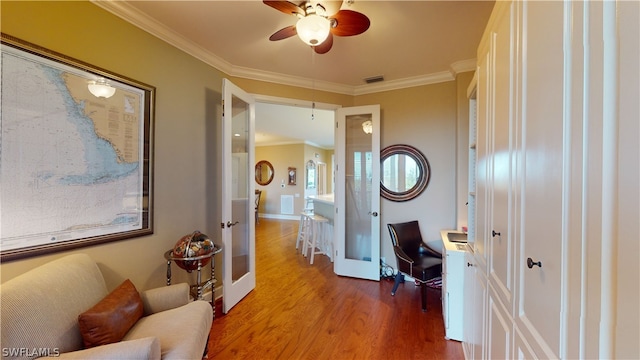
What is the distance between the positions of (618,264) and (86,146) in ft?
8.29

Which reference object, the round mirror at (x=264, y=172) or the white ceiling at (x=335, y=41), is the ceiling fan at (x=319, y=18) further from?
the round mirror at (x=264, y=172)

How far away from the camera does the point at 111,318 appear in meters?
1.43

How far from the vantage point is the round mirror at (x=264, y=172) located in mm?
8836

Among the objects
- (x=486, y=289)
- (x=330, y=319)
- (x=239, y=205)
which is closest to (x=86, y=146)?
(x=239, y=205)

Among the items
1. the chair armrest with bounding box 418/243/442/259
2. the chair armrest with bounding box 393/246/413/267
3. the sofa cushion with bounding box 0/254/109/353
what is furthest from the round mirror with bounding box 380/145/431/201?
the sofa cushion with bounding box 0/254/109/353

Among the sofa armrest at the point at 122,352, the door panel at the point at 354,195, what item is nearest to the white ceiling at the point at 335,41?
the door panel at the point at 354,195

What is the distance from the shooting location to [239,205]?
Answer: 116 inches

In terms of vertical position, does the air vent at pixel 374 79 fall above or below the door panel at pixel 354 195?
above

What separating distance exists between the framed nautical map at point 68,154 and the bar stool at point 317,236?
254 cm

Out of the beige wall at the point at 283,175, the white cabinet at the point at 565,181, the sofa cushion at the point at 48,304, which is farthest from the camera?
the beige wall at the point at 283,175

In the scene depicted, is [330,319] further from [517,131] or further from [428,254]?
[517,131]

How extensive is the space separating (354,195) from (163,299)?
2500 millimetres

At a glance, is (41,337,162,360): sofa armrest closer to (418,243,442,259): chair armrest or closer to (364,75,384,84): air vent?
(418,243,442,259): chair armrest

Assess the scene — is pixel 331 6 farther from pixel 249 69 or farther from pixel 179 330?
pixel 179 330
